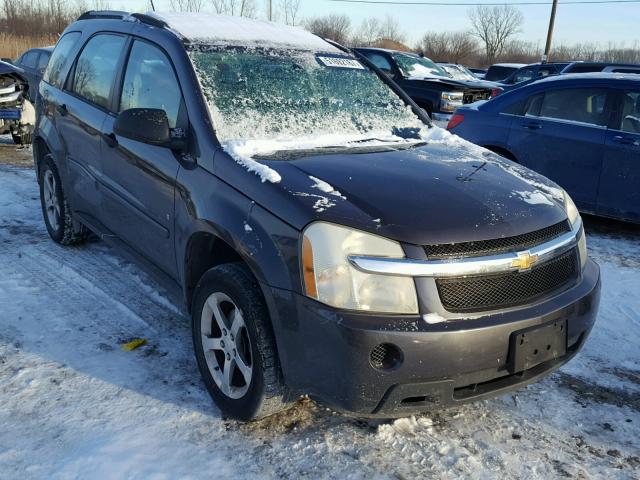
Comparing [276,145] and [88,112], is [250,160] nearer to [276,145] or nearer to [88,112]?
[276,145]

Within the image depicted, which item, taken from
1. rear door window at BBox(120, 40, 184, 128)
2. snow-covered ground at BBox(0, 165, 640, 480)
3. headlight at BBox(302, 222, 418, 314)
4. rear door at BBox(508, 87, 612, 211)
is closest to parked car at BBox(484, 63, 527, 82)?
rear door at BBox(508, 87, 612, 211)

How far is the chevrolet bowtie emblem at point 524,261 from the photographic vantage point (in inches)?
98.8

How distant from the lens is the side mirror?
10.1 feet

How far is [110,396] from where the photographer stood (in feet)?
9.98

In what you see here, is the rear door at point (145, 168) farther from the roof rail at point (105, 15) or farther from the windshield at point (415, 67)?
→ the windshield at point (415, 67)

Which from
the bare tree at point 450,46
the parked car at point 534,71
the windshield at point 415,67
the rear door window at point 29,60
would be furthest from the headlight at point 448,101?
the bare tree at point 450,46

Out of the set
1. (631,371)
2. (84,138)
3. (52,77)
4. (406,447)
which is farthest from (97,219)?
(631,371)

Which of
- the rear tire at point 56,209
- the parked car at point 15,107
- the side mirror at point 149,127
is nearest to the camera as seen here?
the side mirror at point 149,127

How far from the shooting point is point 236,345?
2830 millimetres

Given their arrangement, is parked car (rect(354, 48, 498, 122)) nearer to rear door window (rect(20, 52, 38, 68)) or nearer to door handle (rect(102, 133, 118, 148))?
rear door window (rect(20, 52, 38, 68))

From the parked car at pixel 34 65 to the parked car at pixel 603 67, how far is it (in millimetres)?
10303

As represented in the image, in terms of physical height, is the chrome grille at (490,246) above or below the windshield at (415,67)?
below

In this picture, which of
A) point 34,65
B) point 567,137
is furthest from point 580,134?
point 34,65

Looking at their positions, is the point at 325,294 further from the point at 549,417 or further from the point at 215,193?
the point at 549,417
